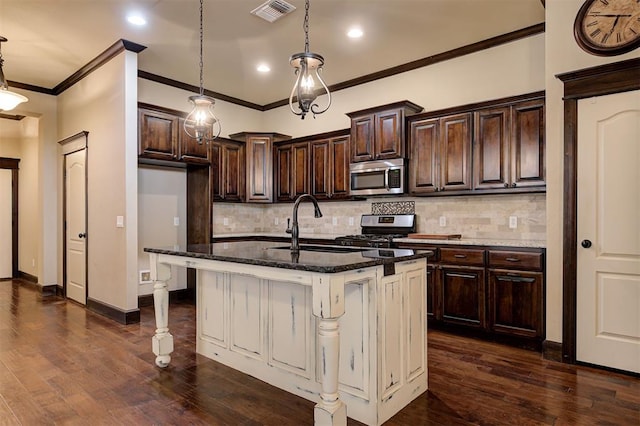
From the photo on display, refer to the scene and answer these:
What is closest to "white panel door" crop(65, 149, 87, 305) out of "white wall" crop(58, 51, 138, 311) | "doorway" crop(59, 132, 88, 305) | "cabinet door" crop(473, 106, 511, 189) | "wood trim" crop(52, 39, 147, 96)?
"doorway" crop(59, 132, 88, 305)

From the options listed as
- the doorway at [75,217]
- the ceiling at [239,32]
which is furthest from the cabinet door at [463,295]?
the doorway at [75,217]

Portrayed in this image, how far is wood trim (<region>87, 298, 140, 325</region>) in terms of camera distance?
412 centimetres

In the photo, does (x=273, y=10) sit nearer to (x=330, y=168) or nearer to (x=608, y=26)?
(x=330, y=168)

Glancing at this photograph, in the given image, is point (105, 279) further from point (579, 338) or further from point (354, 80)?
point (579, 338)

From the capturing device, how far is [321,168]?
5320mm

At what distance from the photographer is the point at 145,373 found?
2828 mm

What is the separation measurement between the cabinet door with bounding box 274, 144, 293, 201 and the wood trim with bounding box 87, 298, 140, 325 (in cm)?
251

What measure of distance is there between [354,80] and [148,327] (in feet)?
12.8

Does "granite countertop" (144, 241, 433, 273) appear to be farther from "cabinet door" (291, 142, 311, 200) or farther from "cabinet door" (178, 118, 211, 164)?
"cabinet door" (291, 142, 311, 200)

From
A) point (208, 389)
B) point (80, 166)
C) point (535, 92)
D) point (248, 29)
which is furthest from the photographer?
point (80, 166)

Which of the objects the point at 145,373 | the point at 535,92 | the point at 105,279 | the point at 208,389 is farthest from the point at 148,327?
the point at 535,92

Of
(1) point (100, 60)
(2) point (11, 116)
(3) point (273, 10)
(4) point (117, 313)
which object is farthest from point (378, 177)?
(2) point (11, 116)

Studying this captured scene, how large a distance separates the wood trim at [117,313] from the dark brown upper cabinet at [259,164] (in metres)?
2.26

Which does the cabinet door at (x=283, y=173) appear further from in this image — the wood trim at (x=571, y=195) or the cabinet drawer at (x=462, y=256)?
the wood trim at (x=571, y=195)
